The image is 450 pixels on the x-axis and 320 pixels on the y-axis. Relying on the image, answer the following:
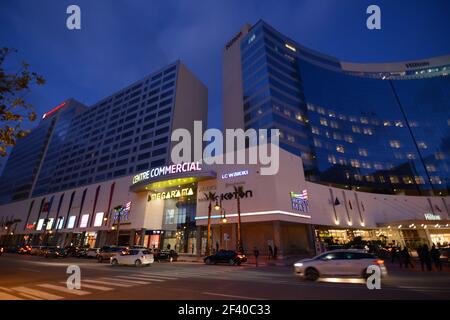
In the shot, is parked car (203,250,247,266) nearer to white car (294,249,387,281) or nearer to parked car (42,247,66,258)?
white car (294,249,387,281)

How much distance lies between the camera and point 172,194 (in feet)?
152

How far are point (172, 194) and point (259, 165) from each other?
19964mm

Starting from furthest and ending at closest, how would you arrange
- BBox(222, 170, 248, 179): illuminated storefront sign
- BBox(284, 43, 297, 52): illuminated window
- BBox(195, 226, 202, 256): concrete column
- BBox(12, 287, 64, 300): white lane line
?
BBox(284, 43, 297, 52): illuminated window → BBox(195, 226, 202, 256): concrete column → BBox(222, 170, 248, 179): illuminated storefront sign → BBox(12, 287, 64, 300): white lane line

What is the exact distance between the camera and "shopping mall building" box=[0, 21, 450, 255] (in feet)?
127

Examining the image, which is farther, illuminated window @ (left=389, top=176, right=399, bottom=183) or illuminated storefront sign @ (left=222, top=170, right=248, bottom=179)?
illuminated window @ (left=389, top=176, right=399, bottom=183)

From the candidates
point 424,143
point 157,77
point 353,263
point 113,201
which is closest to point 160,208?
point 113,201

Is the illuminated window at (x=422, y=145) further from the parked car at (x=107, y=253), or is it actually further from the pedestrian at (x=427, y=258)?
the parked car at (x=107, y=253)

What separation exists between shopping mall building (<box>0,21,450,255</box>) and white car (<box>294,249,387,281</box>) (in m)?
18.2

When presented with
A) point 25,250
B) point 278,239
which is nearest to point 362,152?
point 278,239

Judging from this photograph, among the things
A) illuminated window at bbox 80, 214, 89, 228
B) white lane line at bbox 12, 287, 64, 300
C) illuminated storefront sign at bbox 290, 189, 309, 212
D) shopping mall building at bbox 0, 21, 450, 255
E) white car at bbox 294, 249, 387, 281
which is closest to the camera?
white lane line at bbox 12, 287, 64, 300

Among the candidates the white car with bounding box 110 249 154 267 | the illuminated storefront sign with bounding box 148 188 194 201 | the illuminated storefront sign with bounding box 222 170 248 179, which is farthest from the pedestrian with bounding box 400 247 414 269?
the illuminated storefront sign with bounding box 148 188 194 201

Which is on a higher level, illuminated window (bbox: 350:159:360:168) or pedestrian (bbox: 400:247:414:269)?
illuminated window (bbox: 350:159:360:168)
